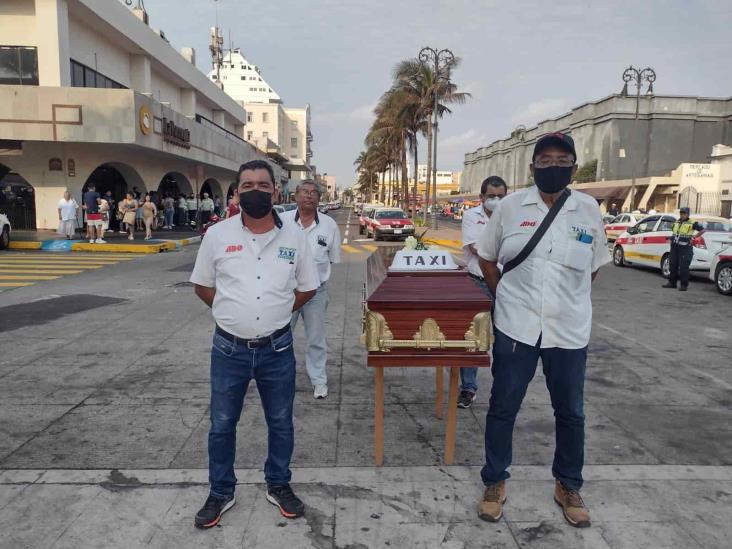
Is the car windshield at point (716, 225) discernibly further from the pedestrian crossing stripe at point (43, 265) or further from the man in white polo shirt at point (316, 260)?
the pedestrian crossing stripe at point (43, 265)

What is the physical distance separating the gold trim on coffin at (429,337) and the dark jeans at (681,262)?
10.2 meters

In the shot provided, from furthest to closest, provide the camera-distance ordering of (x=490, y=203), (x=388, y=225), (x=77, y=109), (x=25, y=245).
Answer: (x=388, y=225), (x=77, y=109), (x=25, y=245), (x=490, y=203)

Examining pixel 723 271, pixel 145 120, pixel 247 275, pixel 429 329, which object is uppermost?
pixel 145 120

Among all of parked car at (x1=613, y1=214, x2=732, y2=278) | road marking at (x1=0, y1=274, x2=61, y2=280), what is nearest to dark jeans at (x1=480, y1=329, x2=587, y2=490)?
parked car at (x1=613, y1=214, x2=732, y2=278)

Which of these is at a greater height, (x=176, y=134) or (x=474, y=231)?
(x=176, y=134)

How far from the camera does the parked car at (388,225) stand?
Result: 26.3 metres

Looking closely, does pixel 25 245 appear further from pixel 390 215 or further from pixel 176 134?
pixel 390 215

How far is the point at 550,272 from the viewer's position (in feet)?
10.00

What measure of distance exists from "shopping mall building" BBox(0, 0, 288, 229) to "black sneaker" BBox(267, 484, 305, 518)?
20.8 meters

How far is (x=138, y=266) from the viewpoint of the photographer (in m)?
14.7

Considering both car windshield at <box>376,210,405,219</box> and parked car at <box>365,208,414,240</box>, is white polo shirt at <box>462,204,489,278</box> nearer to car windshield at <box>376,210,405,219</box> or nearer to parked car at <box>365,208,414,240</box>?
parked car at <box>365,208,414,240</box>

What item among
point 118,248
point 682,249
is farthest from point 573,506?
point 118,248

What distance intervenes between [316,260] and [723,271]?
9968 millimetres

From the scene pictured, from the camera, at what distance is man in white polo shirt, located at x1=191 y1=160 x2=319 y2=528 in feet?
9.89
